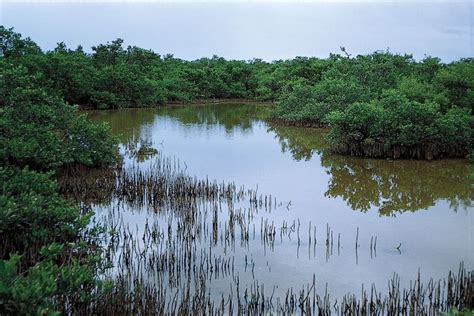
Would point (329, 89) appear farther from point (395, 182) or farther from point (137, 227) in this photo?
point (137, 227)

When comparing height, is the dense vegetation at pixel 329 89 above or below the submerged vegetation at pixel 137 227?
above

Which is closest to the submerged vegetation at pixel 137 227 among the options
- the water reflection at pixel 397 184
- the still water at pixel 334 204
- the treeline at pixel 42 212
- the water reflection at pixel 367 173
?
the treeline at pixel 42 212

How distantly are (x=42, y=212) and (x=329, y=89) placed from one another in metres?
16.6

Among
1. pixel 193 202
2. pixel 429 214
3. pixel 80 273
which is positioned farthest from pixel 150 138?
pixel 80 273

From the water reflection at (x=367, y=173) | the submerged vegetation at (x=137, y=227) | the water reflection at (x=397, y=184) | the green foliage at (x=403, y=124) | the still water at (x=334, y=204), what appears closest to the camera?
the submerged vegetation at (x=137, y=227)

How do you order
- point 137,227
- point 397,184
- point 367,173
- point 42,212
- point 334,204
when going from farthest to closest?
1. point 367,173
2. point 397,184
3. point 334,204
4. point 137,227
5. point 42,212

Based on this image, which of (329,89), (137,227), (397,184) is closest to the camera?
(137,227)

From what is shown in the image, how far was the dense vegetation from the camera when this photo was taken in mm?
13461

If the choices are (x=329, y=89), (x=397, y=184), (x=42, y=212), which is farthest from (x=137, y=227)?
(x=329, y=89)

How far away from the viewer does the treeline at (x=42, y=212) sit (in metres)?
3.51

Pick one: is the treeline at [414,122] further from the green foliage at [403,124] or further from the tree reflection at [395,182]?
the tree reflection at [395,182]

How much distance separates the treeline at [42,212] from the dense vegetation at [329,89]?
73 centimetres

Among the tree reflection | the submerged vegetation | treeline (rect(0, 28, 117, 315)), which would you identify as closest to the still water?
the tree reflection

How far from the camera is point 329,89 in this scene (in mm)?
20547
